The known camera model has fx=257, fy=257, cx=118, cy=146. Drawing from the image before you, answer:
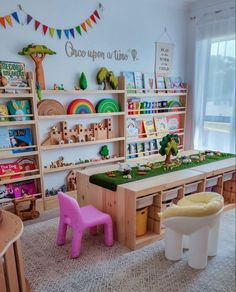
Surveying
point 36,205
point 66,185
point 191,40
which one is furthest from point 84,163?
point 191,40

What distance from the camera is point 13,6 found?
2490 mm

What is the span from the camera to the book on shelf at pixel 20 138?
8.63 ft

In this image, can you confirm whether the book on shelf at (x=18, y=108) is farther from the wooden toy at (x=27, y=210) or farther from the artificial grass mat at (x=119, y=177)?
the artificial grass mat at (x=119, y=177)

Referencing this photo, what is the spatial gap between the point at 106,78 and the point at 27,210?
1.78m

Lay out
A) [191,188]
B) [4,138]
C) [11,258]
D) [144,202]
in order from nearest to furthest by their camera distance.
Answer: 1. [11,258]
2. [144,202]
3. [191,188]
4. [4,138]

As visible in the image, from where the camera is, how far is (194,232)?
1815 mm

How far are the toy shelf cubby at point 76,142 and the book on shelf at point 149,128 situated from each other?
0.47 meters

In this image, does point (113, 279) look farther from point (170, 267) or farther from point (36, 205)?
point (36, 205)

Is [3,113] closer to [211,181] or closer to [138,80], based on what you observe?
[138,80]

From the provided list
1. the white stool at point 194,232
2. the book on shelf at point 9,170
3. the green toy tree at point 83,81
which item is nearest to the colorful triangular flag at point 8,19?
the green toy tree at point 83,81

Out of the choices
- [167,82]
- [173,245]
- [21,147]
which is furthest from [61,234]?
[167,82]

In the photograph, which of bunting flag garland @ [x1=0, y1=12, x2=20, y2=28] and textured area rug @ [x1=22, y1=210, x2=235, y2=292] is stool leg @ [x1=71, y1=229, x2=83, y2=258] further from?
bunting flag garland @ [x1=0, y1=12, x2=20, y2=28]

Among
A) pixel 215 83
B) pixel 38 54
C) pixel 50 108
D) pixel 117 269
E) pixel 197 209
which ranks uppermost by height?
pixel 38 54

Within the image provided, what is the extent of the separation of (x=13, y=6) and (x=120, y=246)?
244 cm
